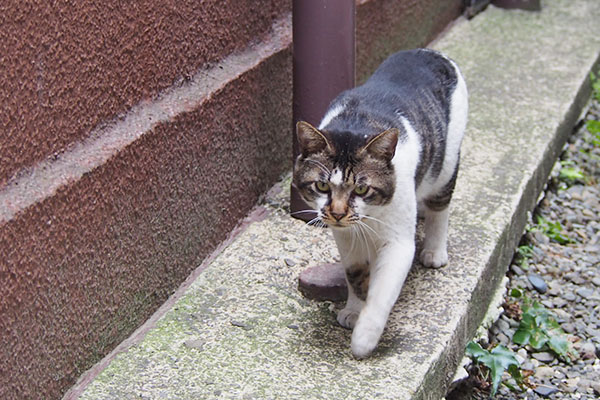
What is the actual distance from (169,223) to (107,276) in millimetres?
390

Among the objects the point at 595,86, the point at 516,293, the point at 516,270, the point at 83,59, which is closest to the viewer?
the point at 83,59

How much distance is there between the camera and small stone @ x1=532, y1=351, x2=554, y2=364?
3.43 meters

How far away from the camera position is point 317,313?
10.1ft

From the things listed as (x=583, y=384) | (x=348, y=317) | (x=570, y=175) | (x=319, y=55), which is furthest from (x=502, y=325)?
(x=570, y=175)

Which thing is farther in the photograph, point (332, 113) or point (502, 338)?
point (502, 338)

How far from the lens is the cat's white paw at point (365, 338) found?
108 inches

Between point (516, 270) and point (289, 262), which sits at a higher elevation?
point (289, 262)

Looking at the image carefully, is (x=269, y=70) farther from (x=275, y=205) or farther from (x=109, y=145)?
(x=109, y=145)

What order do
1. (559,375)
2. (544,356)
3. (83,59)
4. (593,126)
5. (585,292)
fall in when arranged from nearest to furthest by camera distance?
(83,59), (559,375), (544,356), (585,292), (593,126)

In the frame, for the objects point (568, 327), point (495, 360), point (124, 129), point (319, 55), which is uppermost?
point (124, 129)

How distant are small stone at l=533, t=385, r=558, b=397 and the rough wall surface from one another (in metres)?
1.33

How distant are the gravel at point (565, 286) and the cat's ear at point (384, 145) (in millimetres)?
938

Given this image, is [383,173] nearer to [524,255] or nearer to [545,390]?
[545,390]

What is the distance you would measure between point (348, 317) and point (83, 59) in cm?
121
